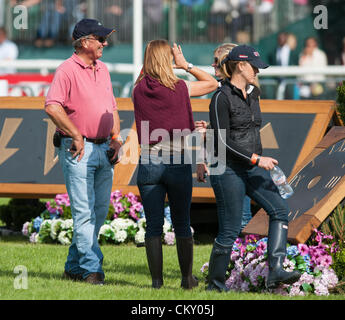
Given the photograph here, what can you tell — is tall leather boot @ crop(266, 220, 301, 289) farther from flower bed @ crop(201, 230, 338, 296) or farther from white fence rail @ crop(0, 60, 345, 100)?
white fence rail @ crop(0, 60, 345, 100)

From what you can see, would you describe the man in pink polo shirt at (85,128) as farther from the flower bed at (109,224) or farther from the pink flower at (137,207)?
the pink flower at (137,207)

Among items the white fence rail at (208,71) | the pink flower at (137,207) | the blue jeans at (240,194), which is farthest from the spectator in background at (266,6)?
the blue jeans at (240,194)

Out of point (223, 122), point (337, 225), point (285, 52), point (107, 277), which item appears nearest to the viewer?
point (223, 122)

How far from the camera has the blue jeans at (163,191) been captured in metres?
7.26

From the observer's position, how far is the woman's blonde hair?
23.6 ft

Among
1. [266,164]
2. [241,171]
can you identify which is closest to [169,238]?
[241,171]

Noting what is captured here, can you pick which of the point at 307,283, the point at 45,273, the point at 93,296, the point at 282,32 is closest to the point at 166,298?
the point at 93,296

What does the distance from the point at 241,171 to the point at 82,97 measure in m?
1.62

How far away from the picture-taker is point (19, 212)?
12.0m

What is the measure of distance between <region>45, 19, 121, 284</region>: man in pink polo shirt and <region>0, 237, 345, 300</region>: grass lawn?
388 mm

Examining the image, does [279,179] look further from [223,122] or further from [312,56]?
[312,56]

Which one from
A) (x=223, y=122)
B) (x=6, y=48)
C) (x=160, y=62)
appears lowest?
(x=6, y=48)

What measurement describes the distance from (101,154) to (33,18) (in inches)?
537

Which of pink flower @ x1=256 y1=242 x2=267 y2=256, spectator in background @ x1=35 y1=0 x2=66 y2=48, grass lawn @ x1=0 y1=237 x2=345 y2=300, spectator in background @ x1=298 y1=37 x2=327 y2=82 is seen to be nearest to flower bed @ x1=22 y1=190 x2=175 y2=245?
grass lawn @ x1=0 y1=237 x2=345 y2=300
